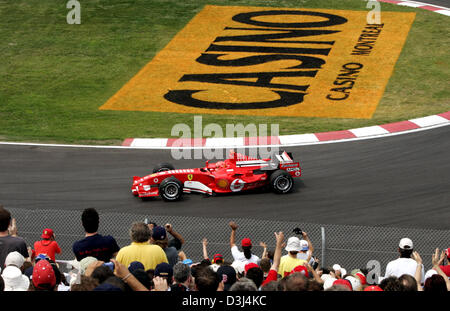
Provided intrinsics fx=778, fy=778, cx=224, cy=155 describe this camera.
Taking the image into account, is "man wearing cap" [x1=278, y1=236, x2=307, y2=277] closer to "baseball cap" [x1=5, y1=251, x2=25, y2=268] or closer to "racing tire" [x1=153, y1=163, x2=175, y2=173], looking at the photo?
"baseball cap" [x1=5, y1=251, x2=25, y2=268]

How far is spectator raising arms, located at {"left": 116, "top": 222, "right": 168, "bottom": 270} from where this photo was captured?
935cm

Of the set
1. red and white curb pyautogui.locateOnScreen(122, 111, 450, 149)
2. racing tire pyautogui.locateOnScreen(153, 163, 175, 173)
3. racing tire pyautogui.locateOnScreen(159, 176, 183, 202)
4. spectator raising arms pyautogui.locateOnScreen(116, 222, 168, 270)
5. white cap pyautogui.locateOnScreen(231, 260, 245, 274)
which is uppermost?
red and white curb pyautogui.locateOnScreen(122, 111, 450, 149)

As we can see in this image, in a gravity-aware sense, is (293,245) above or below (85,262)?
above

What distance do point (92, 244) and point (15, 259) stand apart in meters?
0.94

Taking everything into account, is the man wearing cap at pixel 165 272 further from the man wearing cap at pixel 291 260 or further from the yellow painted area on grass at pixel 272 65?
the yellow painted area on grass at pixel 272 65

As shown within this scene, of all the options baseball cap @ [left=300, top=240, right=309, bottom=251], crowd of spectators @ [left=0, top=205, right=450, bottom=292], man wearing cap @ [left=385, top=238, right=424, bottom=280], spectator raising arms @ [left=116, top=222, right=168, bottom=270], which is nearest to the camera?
crowd of spectators @ [left=0, top=205, right=450, bottom=292]

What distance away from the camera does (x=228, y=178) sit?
17562mm

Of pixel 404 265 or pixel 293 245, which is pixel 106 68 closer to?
pixel 293 245

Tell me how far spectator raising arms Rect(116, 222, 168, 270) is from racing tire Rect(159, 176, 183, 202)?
25.3 ft

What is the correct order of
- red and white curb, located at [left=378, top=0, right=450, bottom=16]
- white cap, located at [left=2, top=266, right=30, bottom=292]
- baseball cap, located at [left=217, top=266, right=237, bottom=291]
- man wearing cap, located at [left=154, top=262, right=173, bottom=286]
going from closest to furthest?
white cap, located at [left=2, top=266, right=30, bottom=292] < man wearing cap, located at [left=154, top=262, right=173, bottom=286] < baseball cap, located at [left=217, top=266, right=237, bottom=291] < red and white curb, located at [left=378, top=0, right=450, bottom=16]

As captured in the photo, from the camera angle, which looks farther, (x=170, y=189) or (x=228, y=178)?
(x=228, y=178)

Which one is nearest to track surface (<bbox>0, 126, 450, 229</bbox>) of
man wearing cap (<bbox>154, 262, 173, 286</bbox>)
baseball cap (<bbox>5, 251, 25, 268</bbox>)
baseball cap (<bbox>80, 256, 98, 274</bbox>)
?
baseball cap (<bbox>5, 251, 25, 268</bbox>)

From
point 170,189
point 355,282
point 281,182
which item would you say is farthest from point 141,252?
point 281,182
